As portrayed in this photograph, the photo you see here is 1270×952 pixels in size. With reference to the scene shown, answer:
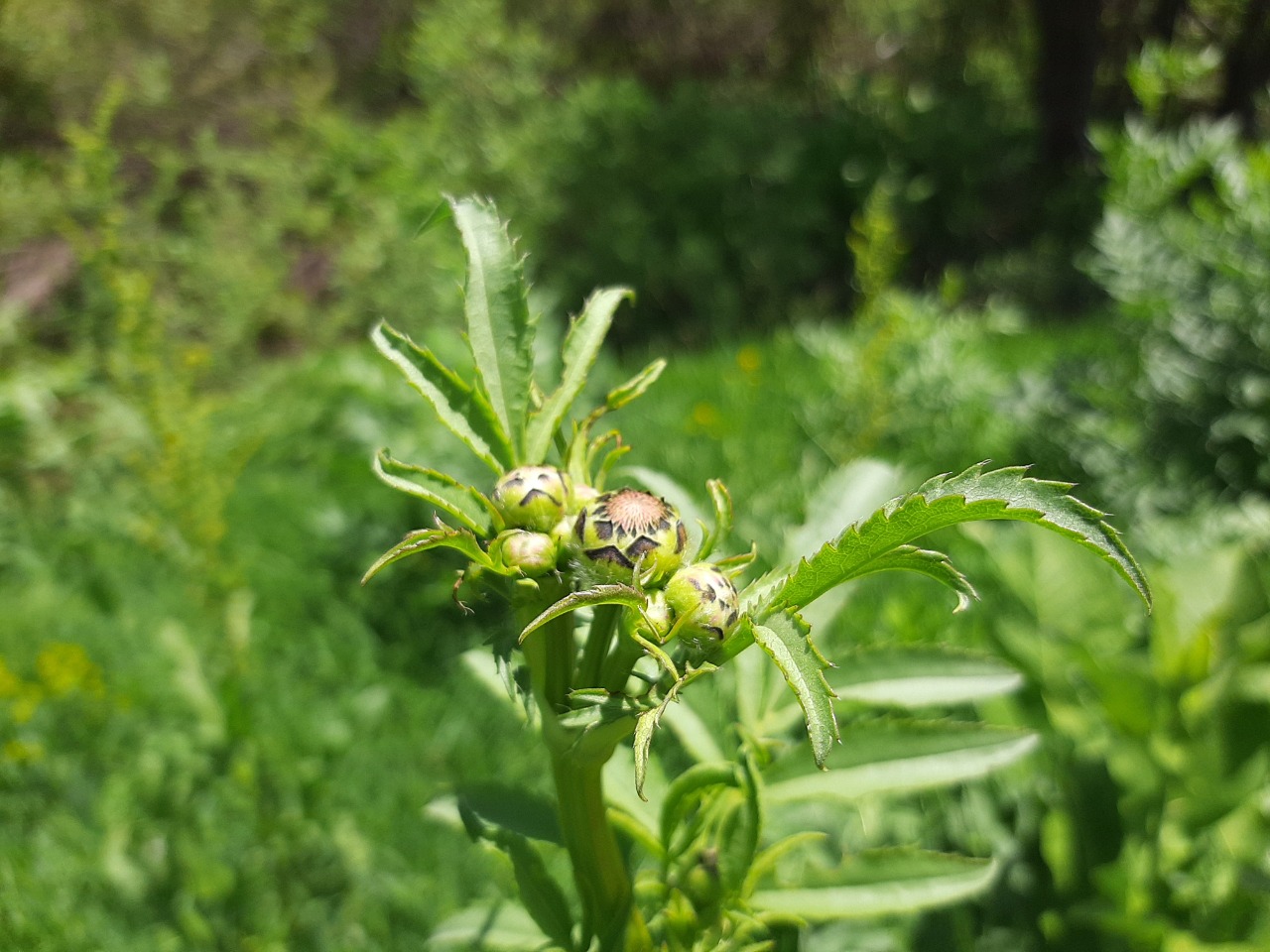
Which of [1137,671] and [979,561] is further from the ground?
[1137,671]

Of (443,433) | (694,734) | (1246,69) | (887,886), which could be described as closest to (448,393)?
(694,734)

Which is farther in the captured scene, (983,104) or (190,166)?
(983,104)

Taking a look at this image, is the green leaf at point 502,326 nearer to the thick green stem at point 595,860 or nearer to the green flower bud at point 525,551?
the green flower bud at point 525,551

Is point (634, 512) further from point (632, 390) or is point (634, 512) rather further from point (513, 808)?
point (513, 808)

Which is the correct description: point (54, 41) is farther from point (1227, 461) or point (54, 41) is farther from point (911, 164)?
point (911, 164)

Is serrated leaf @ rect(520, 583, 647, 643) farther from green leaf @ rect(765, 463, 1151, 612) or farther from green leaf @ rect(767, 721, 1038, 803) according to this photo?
green leaf @ rect(767, 721, 1038, 803)

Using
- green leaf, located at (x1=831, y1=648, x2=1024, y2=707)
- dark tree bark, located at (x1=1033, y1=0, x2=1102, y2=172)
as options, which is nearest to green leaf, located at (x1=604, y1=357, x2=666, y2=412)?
green leaf, located at (x1=831, y1=648, x2=1024, y2=707)

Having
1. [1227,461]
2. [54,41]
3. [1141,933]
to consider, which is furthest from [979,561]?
[54,41]
